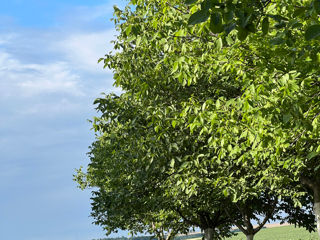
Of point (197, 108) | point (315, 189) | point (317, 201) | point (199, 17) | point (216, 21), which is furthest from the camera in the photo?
point (315, 189)

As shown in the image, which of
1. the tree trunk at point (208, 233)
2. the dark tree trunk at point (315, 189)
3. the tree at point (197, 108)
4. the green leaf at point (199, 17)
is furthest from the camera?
the tree trunk at point (208, 233)

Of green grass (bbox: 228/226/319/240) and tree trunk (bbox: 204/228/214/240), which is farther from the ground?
green grass (bbox: 228/226/319/240)

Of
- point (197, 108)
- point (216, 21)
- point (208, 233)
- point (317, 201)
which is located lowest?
point (208, 233)

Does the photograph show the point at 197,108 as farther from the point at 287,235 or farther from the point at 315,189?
the point at 287,235

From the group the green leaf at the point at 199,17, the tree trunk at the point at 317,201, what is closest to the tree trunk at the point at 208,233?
the tree trunk at the point at 317,201

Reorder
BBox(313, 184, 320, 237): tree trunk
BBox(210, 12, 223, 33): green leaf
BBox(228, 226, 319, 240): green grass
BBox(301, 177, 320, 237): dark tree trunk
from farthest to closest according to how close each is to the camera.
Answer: BBox(228, 226, 319, 240): green grass, BBox(301, 177, 320, 237): dark tree trunk, BBox(313, 184, 320, 237): tree trunk, BBox(210, 12, 223, 33): green leaf

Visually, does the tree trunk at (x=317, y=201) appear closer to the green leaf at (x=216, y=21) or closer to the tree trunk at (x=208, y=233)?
the tree trunk at (x=208, y=233)

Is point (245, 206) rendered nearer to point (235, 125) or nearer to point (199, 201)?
point (199, 201)

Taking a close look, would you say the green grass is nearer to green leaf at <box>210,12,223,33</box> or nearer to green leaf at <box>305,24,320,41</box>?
green leaf at <box>210,12,223,33</box>

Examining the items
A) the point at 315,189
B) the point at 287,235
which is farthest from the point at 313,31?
the point at 287,235

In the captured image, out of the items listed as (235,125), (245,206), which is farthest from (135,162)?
(245,206)

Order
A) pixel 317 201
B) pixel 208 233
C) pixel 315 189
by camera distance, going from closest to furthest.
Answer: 1. pixel 317 201
2. pixel 315 189
3. pixel 208 233

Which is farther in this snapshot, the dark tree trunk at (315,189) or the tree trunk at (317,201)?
the dark tree trunk at (315,189)

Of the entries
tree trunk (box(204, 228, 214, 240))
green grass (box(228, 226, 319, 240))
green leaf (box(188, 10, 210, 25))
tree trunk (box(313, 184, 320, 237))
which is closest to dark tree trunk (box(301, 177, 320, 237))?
tree trunk (box(313, 184, 320, 237))
